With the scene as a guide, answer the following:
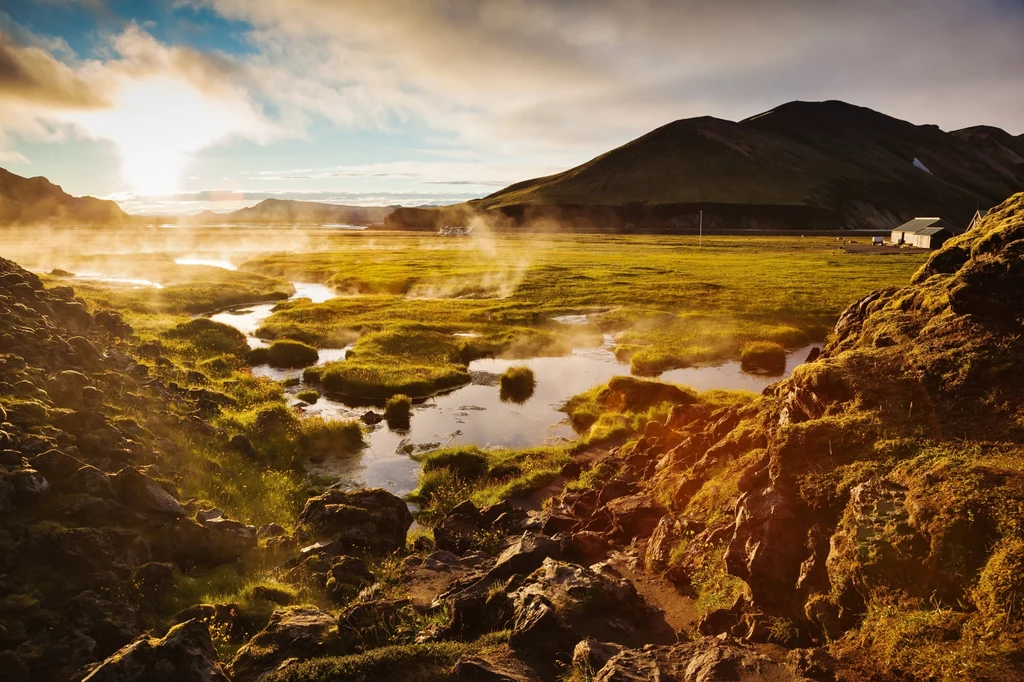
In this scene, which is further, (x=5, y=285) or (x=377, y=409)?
(x=377, y=409)

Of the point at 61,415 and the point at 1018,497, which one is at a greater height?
the point at 1018,497

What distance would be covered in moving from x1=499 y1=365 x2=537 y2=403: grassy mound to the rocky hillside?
697 inches

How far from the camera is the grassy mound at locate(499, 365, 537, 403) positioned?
131 ft

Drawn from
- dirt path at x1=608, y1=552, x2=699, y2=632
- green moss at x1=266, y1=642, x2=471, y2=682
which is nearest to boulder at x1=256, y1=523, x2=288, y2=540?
green moss at x1=266, y1=642, x2=471, y2=682

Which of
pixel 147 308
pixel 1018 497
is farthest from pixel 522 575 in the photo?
pixel 147 308

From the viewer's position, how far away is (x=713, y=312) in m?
60.6

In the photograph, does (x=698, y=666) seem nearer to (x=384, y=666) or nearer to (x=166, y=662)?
(x=384, y=666)

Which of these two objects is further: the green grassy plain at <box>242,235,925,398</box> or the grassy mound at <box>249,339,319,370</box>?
the green grassy plain at <box>242,235,925,398</box>

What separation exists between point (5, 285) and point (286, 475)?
20633 mm

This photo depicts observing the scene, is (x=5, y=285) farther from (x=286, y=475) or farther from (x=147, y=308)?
(x=147, y=308)

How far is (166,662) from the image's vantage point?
1080 centimetres

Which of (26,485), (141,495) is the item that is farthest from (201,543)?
(26,485)

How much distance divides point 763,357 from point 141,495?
41168mm

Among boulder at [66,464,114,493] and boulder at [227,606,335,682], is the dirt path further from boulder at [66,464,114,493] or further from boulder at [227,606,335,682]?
boulder at [66,464,114,493]
